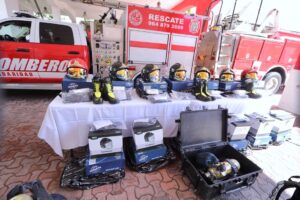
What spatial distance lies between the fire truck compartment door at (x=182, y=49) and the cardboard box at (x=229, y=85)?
148 centimetres

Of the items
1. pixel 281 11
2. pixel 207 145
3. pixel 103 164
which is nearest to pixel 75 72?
pixel 103 164

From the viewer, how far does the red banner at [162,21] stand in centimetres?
294

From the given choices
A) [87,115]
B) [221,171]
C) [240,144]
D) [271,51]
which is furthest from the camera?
[271,51]

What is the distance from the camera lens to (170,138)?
2.21 metres

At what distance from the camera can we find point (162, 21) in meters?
3.12

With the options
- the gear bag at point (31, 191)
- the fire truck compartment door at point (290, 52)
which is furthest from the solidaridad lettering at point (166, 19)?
the fire truck compartment door at point (290, 52)

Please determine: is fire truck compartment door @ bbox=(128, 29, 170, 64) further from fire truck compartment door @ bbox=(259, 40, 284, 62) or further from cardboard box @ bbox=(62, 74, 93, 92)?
fire truck compartment door @ bbox=(259, 40, 284, 62)

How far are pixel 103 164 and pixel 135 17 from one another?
2.64m

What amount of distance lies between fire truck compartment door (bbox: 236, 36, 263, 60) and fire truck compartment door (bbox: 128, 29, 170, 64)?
196 centimetres

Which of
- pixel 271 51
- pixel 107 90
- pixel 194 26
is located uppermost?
pixel 194 26

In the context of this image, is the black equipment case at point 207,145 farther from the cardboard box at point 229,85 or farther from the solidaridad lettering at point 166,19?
the solidaridad lettering at point 166,19

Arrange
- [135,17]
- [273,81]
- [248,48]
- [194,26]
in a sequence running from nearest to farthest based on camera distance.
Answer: [135,17], [194,26], [248,48], [273,81]

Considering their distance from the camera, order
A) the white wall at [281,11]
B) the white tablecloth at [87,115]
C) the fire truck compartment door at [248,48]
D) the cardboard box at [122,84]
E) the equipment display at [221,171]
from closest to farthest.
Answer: the equipment display at [221,171] → the white tablecloth at [87,115] → the cardboard box at [122,84] → the fire truck compartment door at [248,48] → the white wall at [281,11]

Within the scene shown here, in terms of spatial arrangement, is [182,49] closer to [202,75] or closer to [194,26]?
[194,26]
